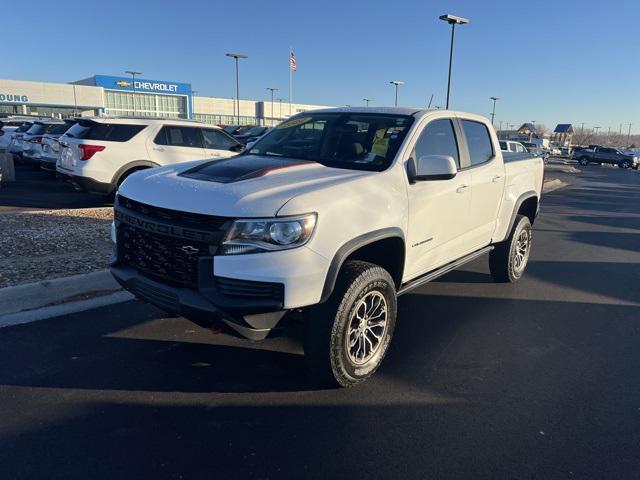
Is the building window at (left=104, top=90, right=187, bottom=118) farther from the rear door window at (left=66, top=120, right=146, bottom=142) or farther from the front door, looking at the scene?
the front door

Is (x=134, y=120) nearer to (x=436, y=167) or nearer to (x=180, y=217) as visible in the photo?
(x=180, y=217)

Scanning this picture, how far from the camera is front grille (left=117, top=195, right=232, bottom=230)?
295cm

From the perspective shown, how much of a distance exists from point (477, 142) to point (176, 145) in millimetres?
6840

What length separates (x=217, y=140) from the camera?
10672mm

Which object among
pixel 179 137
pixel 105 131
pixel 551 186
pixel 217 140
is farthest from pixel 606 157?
pixel 105 131

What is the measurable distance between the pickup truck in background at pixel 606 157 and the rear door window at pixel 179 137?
156 ft

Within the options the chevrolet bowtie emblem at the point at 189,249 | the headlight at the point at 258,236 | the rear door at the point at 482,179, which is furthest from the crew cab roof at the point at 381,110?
the chevrolet bowtie emblem at the point at 189,249

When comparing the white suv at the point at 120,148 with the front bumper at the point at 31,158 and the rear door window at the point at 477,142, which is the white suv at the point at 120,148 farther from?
the front bumper at the point at 31,158

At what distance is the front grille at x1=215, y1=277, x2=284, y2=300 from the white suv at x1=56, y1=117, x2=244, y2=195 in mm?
6369

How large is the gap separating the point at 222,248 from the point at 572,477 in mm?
2284

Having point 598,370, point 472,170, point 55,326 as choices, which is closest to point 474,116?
point 472,170

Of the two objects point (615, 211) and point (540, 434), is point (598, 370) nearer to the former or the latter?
point (540, 434)

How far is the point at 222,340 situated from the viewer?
4.28 m

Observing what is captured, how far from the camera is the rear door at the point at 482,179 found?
4879 millimetres
